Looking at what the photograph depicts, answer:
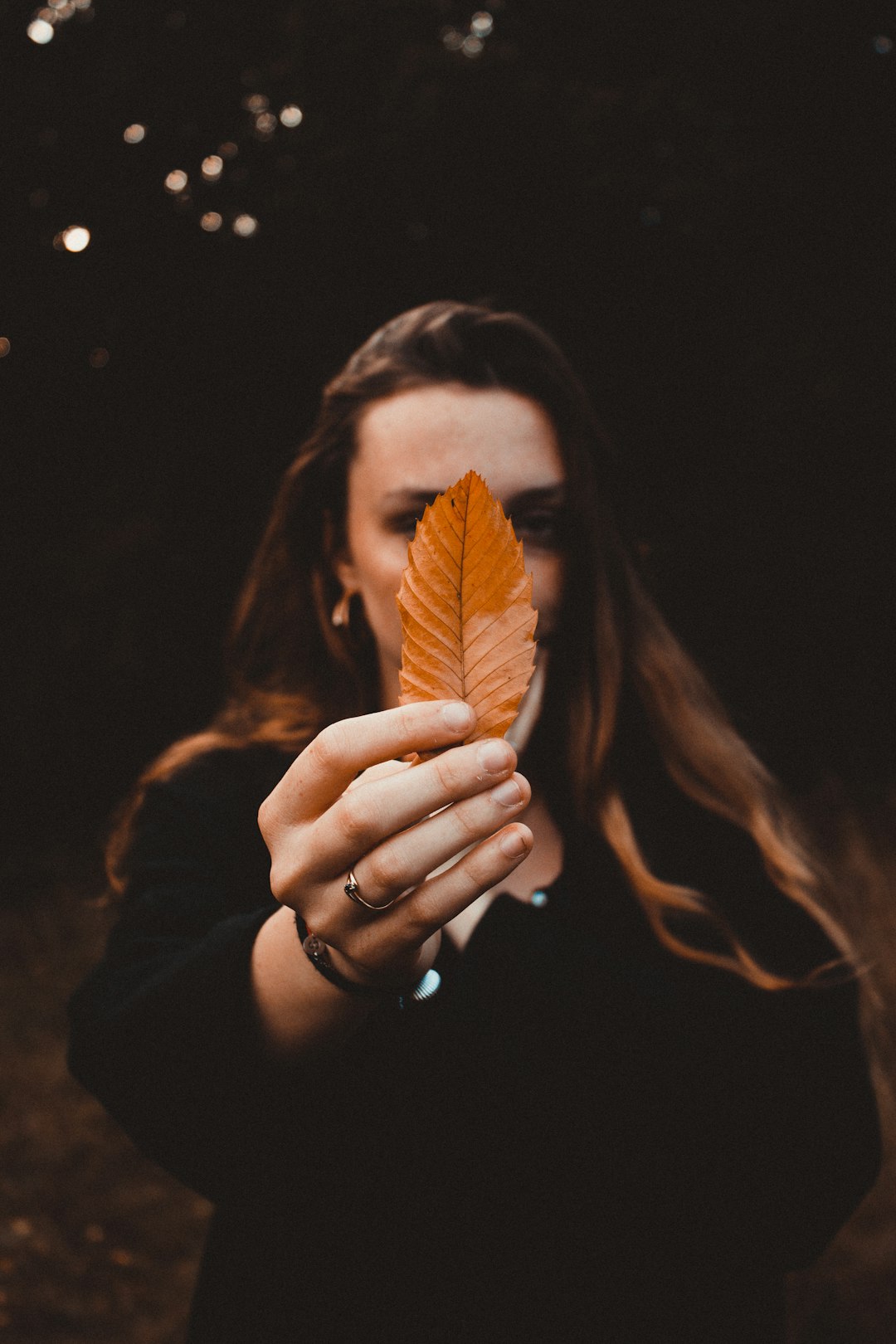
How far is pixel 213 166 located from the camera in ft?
9.88

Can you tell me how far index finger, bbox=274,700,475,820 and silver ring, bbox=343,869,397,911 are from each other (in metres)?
0.07

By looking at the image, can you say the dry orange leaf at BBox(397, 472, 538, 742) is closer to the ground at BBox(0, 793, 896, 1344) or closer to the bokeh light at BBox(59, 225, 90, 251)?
the ground at BBox(0, 793, 896, 1344)

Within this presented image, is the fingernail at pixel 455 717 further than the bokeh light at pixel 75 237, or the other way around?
the bokeh light at pixel 75 237

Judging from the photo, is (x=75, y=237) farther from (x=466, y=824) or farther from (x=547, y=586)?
(x=466, y=824)

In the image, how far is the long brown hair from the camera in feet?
4.78

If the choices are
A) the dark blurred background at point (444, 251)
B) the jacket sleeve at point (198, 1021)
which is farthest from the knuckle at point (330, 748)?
the dark blurred background at point (444, 251)

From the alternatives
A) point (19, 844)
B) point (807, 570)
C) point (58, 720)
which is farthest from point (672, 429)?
point (19, 844)

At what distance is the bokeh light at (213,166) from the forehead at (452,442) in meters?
2.24

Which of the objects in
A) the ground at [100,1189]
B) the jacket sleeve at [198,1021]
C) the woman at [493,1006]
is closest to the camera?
the jacket sleeve at [198,1021]

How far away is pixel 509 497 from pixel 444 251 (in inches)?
84.8

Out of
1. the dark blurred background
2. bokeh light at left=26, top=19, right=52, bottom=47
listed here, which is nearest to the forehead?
the dark blurred background

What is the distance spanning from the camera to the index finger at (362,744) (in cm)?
62

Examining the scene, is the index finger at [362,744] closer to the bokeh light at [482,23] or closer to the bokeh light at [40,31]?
the bokeh light at [482,23]

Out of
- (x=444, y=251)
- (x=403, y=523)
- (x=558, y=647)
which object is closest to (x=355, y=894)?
(x=403, y=523)
